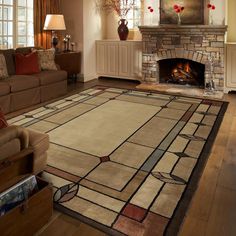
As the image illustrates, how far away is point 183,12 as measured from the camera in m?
6.00

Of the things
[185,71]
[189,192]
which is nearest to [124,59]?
→ [185,71]

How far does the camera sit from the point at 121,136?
3.43 meters

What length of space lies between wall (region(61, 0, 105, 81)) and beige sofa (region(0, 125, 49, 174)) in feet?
14.5

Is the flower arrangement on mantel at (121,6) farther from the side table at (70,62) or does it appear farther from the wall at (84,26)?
the side table at (70,62)

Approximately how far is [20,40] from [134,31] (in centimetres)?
271

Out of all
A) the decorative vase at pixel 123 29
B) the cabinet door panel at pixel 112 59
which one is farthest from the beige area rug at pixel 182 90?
the decorative vase at pixel 123 29

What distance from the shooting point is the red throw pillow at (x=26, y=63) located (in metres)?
4.79

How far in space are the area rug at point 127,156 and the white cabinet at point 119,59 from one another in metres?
1.80

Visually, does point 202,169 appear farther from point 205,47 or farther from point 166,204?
point 205,47

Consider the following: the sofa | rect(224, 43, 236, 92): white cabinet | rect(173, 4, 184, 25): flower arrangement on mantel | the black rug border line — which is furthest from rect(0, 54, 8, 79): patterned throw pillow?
rect(224, 43, 236, 92): white cabinet

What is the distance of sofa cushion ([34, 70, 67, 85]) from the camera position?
191 inches

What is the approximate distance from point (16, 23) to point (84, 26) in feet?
4.82

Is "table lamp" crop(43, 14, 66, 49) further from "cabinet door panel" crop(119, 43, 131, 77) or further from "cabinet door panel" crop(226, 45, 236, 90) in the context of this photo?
"cabinet door panel" crop(226, 45, 236, 90)

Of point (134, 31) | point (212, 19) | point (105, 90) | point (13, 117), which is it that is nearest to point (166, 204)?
point (13, 117)
